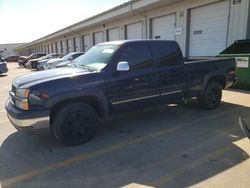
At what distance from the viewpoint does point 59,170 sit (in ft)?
11.6

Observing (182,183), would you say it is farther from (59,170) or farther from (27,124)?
(27,124)

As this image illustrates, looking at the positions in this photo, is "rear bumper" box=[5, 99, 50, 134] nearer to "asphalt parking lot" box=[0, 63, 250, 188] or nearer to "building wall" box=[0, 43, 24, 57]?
"asphalt parking lot" box=[0, 63, 250, 188]

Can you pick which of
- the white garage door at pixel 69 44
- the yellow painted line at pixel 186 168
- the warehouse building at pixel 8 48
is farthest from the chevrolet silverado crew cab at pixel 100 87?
the warehouse building at pixel 8 48

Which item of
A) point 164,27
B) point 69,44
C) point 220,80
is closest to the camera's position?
point 220,80

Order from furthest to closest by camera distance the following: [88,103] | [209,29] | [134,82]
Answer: [209,29] < [134,82] < [88,103]

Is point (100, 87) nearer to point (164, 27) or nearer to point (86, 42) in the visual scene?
point (164, 27)

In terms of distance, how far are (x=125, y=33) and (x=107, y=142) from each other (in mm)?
16164

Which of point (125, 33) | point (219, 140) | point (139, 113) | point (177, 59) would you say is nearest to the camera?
point (219, 140)

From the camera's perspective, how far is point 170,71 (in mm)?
5340

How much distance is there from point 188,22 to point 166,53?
29.2ft

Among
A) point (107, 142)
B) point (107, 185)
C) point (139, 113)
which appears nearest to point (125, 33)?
point (139, 113)

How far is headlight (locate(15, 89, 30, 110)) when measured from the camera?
12.7 ft

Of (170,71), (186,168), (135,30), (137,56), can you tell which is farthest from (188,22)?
(186,168)

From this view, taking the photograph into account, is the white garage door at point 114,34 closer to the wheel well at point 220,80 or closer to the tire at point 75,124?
the wheel well at point 220,80
